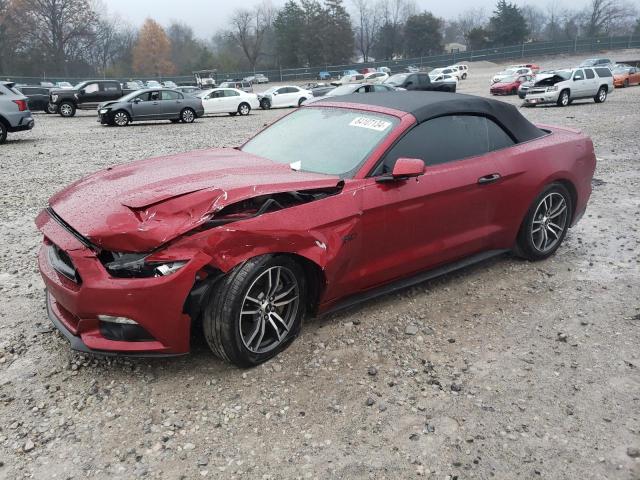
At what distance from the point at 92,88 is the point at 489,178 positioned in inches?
988

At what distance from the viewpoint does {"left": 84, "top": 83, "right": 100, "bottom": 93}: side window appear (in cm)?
2488

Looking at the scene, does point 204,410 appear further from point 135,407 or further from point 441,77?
point 441,77

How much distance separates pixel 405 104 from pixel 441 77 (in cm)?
3904

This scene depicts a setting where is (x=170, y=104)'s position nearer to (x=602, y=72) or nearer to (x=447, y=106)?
(x=447, y=106)

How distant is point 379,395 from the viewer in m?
2.98

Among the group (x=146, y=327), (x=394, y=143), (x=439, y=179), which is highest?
(x=394, y=143)

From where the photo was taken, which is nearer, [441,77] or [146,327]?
[146,327]

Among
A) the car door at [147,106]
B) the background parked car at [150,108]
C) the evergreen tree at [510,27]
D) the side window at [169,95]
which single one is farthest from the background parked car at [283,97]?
the evergreen tree at [510,27]

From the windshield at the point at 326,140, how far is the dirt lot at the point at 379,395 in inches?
44.9

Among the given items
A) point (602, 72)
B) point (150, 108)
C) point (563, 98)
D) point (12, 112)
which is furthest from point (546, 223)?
point (602, 72)

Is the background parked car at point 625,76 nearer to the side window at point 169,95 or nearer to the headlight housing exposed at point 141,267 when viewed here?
the side window at point 169,95

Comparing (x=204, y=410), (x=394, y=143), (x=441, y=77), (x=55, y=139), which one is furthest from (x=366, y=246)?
(x=441, y=77)

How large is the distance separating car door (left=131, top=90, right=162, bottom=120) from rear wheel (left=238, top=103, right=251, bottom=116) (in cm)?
556

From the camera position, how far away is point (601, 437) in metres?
2.63
